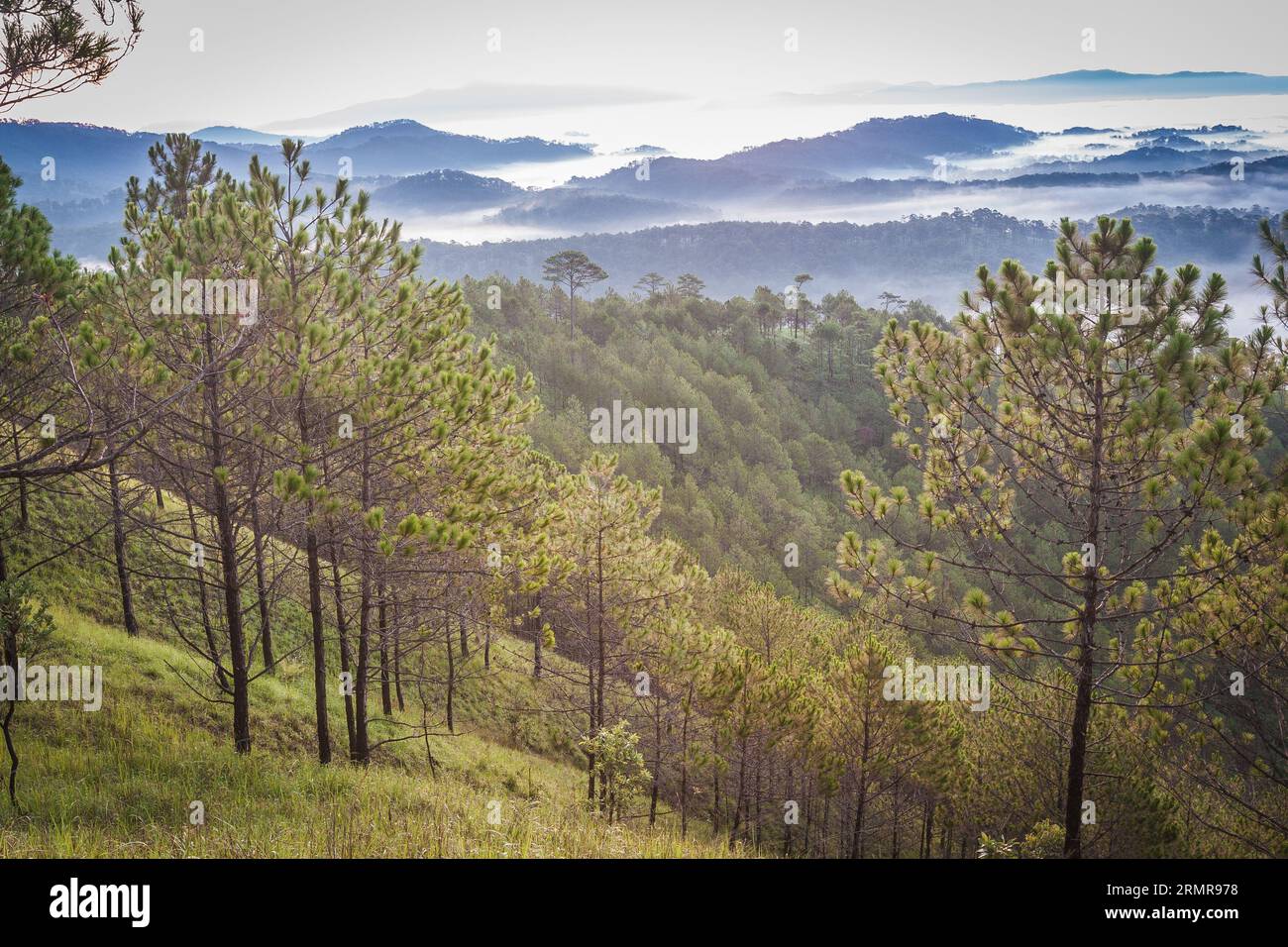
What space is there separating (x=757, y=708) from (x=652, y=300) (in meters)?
101

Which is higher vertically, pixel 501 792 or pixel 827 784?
pixel 501 792

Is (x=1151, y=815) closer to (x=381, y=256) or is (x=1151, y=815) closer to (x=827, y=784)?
(x=827, y=784)

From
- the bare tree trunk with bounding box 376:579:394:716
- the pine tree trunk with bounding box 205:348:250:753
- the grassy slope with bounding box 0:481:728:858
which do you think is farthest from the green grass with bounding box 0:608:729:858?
the bare tree trunk with bounding box 376:579:394:716

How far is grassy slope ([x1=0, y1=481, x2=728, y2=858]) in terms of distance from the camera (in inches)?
263

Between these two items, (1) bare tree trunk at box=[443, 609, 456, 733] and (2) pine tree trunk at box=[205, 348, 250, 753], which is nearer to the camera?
(2) pine tree trunk at box=[205, 348, 250, 753]

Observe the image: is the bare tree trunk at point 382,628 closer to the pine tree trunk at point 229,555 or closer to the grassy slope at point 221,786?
the grassy slope at point 221,786

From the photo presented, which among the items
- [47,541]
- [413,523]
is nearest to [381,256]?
[413,523]

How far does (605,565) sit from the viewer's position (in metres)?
18.1

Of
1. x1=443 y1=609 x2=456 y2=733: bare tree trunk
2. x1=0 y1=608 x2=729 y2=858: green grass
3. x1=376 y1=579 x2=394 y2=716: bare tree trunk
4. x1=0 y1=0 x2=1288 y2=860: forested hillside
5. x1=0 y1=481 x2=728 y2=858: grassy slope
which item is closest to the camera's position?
x1=0 y1=608 x2=729 y2=858: green grass

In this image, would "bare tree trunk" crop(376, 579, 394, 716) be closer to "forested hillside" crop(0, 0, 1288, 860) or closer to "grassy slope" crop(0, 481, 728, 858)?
"forested hillside" crop(0, 0, 1288, 860)
